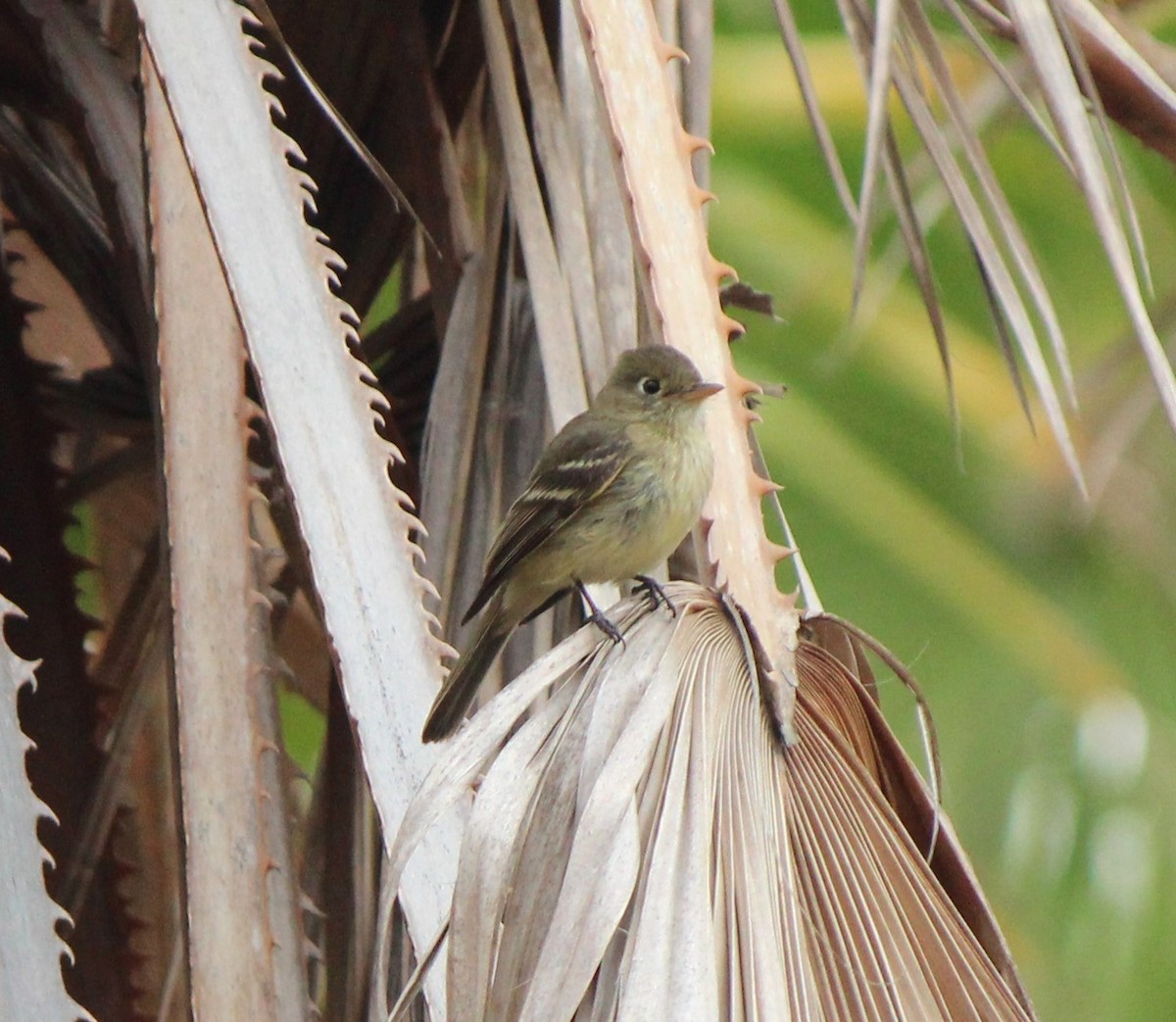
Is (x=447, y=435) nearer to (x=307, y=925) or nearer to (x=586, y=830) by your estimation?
(x=307, y=925)

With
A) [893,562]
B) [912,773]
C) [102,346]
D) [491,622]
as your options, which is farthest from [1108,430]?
[102,346]

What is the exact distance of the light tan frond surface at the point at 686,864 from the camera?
53.5 inches

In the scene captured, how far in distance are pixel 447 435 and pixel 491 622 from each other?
1.30ft

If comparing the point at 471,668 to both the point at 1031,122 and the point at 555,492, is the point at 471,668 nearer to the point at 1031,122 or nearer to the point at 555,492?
the point at 555,492

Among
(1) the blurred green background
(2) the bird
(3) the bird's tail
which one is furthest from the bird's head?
(1) the blurred green background

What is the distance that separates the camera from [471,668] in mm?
2570

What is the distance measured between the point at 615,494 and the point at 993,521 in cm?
210

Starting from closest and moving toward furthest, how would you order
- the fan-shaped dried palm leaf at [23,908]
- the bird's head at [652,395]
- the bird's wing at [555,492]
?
the fan-shaped dried palm leaf at [23,908] < the bird's wing at [555,492] < the bird's head at [652,395]

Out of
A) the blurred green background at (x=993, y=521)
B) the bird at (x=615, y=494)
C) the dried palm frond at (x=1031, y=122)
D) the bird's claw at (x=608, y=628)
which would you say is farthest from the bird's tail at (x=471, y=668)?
the blurred green background at (x=993, y=521)

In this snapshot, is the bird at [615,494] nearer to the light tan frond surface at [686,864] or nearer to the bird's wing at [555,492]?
the bird's wing at [555,492]

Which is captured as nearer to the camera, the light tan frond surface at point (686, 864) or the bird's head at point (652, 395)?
the light tan frond surface at point (686, 864)

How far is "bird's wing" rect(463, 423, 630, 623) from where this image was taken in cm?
262

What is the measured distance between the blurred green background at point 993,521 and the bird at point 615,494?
122cm

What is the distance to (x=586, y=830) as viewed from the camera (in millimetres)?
1420
